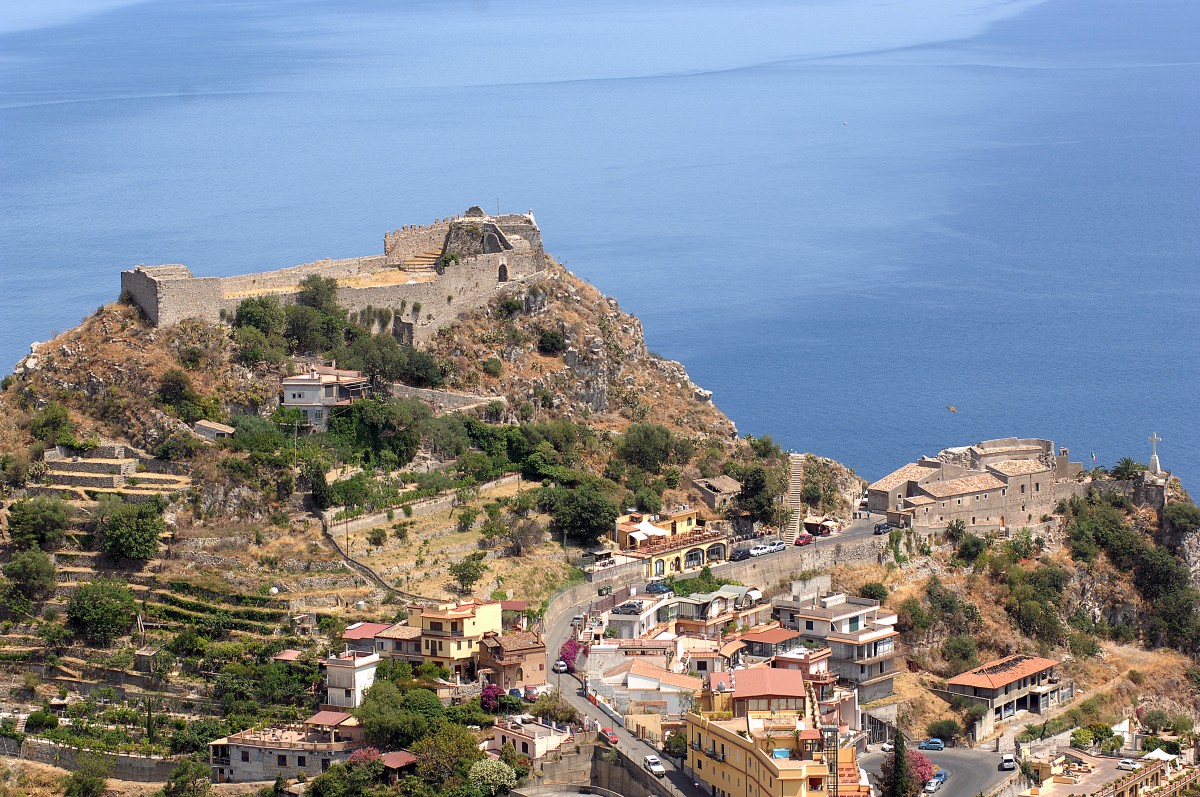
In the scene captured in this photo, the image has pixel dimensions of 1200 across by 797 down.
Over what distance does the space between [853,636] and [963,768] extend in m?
5.56

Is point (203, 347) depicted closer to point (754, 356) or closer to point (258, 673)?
point (258, 673)

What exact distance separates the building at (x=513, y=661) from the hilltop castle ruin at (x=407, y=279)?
54.4ft

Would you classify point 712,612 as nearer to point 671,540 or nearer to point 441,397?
point 671,540

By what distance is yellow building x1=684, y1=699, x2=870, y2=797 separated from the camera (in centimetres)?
4850

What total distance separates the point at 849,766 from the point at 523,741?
25.1 feet

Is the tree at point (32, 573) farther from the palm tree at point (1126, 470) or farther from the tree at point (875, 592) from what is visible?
the palm tree at point (1126, 470)

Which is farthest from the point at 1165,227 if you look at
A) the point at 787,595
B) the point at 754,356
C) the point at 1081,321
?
the point at 787,595

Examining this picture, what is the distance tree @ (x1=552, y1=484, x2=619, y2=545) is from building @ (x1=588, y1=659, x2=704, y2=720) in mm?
7635

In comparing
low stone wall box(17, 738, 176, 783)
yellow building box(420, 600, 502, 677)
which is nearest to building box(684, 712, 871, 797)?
yellow building box(420, 600, 502, 677)

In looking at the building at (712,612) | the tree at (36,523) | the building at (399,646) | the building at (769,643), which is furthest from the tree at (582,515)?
the tree at (36,523)

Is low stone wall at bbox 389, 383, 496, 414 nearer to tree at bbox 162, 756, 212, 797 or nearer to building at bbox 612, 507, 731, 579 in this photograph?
building at bbox 612, 507, 731, 579

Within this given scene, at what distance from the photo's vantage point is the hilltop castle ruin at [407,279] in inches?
2598

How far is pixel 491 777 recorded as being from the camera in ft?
166

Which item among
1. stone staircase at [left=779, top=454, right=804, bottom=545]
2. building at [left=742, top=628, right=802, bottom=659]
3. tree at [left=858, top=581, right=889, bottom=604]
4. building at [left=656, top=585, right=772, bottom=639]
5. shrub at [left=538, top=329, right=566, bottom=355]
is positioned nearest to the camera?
building at [left=742, top=628, right=802, bottom=659]
